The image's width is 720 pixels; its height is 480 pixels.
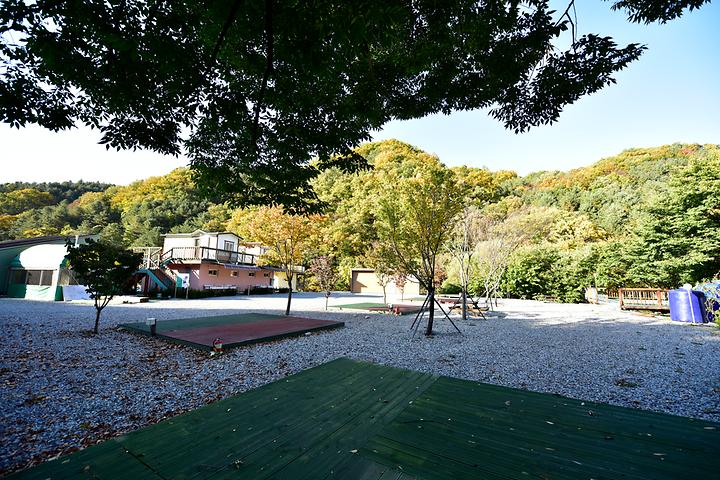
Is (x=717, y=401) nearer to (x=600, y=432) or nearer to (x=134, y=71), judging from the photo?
(x=600, y=432)

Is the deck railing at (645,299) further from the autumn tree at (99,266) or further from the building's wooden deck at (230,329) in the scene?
the autumn tree at (99,266)

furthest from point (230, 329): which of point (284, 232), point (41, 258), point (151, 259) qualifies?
point (41, 258)

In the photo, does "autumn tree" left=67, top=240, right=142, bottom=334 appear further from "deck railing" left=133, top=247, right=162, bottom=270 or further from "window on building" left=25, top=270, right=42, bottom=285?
"window on building" left=25, top=270, right=42, bottom=285

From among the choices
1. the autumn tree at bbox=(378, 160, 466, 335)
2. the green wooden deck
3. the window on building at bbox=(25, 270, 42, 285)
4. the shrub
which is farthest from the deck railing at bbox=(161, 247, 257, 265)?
the green wooden deck

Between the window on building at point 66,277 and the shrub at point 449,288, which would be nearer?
the window on building at point 66,277

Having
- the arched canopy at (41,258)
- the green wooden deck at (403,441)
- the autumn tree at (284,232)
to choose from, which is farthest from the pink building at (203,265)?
the green wooden deck at (403,441)

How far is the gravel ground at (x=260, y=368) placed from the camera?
10.3ft

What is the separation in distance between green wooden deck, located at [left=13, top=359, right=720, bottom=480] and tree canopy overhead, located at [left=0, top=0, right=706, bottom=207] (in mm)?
3459

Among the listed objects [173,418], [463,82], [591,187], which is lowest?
[173,418]

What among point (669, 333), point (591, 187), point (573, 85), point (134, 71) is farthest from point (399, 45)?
point (591, 187)

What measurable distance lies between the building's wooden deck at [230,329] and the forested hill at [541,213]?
9.47 feet

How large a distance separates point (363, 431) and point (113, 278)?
7.82 metres

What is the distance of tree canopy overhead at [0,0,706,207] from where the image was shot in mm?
3252

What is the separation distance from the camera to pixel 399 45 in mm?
4594
